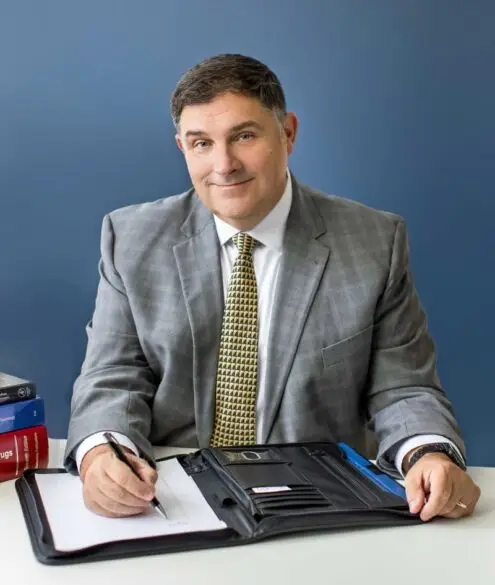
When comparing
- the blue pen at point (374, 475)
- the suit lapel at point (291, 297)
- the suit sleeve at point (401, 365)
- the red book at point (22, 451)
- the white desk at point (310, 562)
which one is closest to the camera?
the white desk at point (310, 562)

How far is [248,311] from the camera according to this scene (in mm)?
1637

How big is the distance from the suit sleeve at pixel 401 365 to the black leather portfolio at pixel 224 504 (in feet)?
0.52

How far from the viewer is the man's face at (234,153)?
1557 millimetres

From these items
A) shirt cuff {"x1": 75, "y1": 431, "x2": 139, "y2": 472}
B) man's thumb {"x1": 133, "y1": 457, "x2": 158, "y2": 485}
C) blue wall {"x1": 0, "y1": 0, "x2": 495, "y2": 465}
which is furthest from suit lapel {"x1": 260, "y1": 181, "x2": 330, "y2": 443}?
blue wall {"x1": 0, "y1": 0, "x2": 495, "y2": 465}

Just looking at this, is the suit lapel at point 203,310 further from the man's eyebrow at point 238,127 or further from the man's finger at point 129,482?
the man's finger at point 129,482

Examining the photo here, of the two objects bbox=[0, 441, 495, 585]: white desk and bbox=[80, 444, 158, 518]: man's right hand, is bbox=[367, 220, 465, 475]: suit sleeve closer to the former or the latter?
bbox=[0, 441, 495, 585]: white desk

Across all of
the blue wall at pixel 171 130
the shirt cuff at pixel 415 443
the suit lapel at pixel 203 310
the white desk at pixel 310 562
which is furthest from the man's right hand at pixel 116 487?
the blue wall at pixel 171 130

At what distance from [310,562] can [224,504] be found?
19 cm

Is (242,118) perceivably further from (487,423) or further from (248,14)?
(487,423)

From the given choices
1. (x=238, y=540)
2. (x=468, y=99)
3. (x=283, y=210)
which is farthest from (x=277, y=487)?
(x=468, y=99)

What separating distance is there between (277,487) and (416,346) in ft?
1.84

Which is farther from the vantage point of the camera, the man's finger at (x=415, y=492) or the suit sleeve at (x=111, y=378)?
the suit sleeve at (x=111, y=378)

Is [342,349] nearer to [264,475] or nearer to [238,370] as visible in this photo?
[238,370]

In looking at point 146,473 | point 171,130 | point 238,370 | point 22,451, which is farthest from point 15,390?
point 171,130
